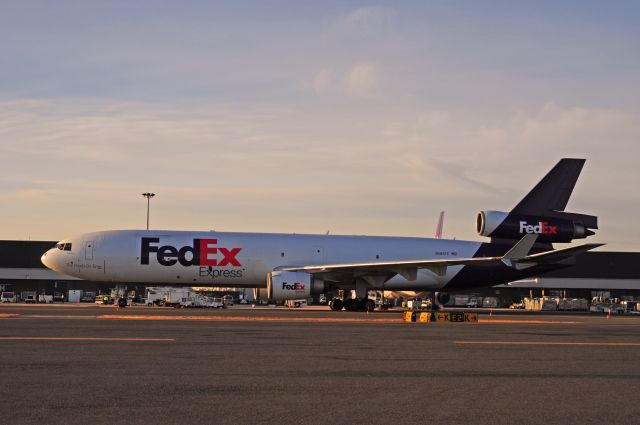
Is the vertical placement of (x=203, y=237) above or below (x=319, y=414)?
above

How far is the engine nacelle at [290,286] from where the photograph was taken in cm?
4581

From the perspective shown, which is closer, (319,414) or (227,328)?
(319,414)

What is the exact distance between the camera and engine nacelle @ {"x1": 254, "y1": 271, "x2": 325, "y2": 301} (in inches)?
1804

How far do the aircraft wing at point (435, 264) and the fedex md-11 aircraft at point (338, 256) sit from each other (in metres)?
0.06

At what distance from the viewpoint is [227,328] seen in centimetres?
2788

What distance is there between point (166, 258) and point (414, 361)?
3260cm

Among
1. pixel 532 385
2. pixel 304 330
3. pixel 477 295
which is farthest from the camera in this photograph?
pixel 477 295

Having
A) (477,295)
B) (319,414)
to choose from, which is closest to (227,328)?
(319,414)

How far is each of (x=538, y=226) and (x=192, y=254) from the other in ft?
69.8

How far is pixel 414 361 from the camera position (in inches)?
667

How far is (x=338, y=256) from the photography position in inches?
2000

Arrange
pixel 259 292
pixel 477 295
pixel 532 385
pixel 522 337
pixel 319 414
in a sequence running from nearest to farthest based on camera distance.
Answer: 1. pixel 319 414
2. pixel 532 385
3. pixel 522 337
4. pixel 259 292
5. pixel 477 295

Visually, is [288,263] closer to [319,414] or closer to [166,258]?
[166,258]

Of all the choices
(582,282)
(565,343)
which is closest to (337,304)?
(565,343)
